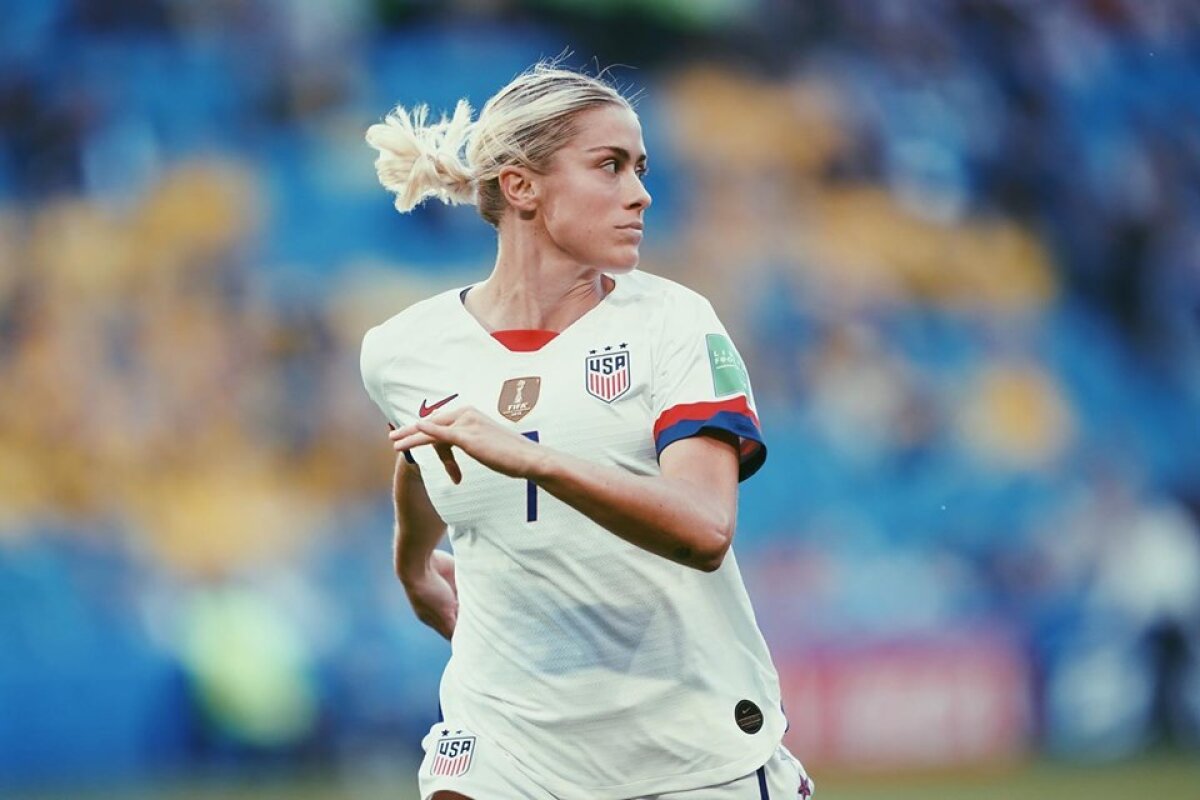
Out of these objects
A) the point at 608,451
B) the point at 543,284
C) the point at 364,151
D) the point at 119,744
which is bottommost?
the point at 119,744

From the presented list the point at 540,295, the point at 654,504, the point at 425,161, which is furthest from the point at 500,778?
the point at 425,161

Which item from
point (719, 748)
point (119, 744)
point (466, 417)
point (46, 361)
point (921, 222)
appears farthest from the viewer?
point (921, 222)

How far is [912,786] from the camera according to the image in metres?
10.0

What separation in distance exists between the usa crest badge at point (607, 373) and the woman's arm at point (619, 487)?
0.91ft

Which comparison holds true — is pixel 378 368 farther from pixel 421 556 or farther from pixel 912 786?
pixel 912 786

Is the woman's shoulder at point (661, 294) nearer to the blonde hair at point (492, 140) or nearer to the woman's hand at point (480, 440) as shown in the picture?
the blonde hair at point (492, 140)

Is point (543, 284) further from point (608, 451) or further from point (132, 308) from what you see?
point (132, 308)

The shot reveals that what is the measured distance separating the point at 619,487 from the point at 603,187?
857 mm

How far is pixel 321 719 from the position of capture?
35.1 feet

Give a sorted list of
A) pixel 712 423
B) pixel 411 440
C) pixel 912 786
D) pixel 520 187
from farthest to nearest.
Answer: pixel 912 786, pixel 520 187, pixel 712 423, pixel 411 440

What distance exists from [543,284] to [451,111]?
7770 millimetres

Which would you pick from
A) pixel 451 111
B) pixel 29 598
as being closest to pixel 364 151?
pixel 451 111

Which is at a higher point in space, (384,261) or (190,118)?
(190,118)

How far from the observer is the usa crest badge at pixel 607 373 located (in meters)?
3.84
